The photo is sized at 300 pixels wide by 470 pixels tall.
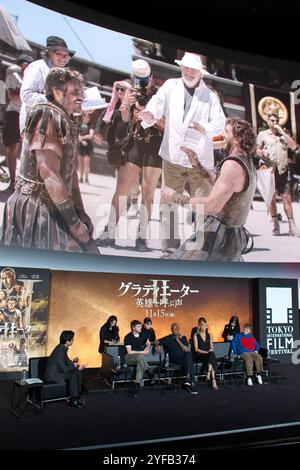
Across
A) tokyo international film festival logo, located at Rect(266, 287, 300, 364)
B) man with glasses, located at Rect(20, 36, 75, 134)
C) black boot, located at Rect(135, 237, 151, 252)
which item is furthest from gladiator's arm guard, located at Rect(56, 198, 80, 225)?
tokyo international film festival logo, located at Rect(266, 287, 300, 364)

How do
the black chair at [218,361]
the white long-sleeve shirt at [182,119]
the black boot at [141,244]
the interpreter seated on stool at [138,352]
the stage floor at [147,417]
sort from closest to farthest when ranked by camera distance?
the stage floor at [147,417] < the interpreter seated on stool at [138,352] < the black chair at [218,361] < the black boot at [141,244] < the white long-sleeve shirt at [182,119]

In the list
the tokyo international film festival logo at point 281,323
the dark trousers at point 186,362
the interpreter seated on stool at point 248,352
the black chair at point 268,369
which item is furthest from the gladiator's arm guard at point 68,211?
the tokyo international film festival logo at point 281,323

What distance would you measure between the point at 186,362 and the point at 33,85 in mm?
5349

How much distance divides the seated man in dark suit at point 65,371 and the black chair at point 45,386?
6 centimetres

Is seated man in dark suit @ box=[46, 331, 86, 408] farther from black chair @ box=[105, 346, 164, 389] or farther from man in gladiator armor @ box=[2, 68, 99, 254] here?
man in gladiator armor @ box=[2, 68, 99, 254]

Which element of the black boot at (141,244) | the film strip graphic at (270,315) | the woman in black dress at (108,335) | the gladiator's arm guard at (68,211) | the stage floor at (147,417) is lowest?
the stage floor at (147,417)

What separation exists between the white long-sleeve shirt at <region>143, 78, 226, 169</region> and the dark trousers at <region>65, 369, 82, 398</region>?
16.1 feet

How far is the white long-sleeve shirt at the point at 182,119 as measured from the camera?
836 cm

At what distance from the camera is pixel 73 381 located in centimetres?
500

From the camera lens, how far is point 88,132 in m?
7.66

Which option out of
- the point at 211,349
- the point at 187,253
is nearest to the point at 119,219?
the point at 187,253

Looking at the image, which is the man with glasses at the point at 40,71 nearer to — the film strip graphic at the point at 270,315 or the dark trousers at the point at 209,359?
the dark trousers at the point at 209,359

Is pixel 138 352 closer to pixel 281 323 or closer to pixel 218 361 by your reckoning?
Result: pixel 218 361

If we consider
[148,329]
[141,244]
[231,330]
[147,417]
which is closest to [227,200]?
[141,244]
